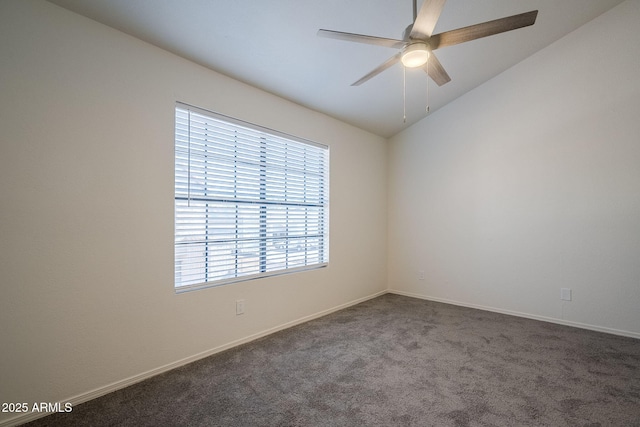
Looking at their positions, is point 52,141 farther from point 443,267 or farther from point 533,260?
point 533,260

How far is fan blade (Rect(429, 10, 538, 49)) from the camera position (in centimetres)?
156

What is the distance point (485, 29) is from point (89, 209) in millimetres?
2763

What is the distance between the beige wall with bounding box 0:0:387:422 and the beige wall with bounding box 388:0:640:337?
3.06m

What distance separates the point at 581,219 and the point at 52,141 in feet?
16.0

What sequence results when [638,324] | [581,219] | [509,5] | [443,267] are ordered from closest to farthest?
[509,5]
[638,324]
[581,219]
[443,267]

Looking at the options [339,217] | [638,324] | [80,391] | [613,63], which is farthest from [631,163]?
[80,391]

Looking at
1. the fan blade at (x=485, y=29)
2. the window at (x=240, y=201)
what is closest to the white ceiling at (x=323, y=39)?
the window at (x=240, y=201)

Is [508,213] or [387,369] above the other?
[508,213]

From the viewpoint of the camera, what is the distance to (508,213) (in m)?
3.68

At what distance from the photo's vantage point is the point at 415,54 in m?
1.84

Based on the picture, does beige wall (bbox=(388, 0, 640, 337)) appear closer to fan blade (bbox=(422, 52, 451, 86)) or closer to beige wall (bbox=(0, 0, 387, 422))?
fan blade (bbox=(422, 52, 451, 86))

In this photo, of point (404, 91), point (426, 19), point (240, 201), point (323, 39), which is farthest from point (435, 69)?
point (240, 201)

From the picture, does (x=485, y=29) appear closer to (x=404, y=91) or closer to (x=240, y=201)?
(x=404, y=91)

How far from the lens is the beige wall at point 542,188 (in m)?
2.98
